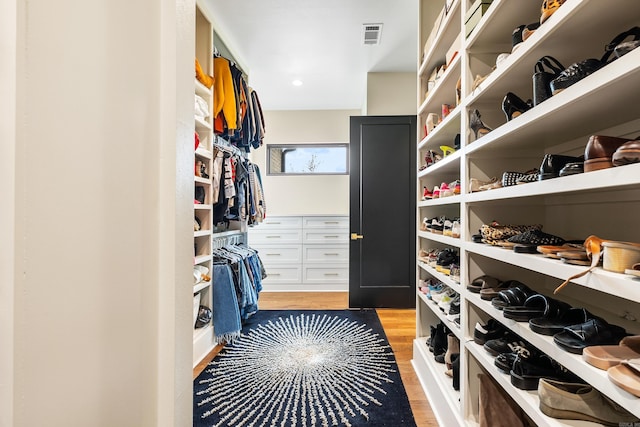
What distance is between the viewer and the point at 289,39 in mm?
2725

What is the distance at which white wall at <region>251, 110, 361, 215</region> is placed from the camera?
4.45 metres

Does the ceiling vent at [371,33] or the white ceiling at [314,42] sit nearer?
the white ceiling at [314,42]

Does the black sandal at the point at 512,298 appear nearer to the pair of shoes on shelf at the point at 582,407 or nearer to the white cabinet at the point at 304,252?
the pair of shoes on shelf at the point at 582,407

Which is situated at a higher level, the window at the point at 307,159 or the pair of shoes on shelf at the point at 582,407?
the window at the point at 307,159

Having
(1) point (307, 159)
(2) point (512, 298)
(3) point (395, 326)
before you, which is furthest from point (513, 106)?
(1) point (307, 159)

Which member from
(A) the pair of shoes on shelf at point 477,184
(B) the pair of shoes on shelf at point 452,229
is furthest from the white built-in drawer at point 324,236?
(A) the pair of shoes on shelf at point 477,184

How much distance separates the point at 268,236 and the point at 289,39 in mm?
2402

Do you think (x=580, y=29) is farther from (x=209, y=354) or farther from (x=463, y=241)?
(x=209, y=354)

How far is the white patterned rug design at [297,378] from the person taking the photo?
1536 millimetres

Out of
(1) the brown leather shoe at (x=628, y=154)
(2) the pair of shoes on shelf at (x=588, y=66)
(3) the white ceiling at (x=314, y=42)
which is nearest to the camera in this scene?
(1) the brown leather shoe at (x=628, y=154)

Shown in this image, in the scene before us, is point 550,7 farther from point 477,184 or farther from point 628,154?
point 477,184

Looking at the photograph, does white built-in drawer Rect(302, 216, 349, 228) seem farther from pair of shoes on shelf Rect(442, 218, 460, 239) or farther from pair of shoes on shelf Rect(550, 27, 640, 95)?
pair of shoes on shelf Rect(550, 27, 640, 95)

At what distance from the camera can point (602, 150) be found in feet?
2.06

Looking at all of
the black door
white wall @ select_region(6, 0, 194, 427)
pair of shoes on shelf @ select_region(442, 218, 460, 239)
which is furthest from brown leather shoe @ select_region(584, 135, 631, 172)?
the black door
